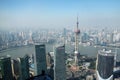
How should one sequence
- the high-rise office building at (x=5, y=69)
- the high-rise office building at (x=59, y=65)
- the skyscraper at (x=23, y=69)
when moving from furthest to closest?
the high-rise office building at (x=59, y=65)
the skyscraper at (x=23, y=69)
the high-rise office building at (x=5, y=69)

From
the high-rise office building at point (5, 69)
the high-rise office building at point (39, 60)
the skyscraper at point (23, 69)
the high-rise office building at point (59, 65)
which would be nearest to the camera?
the high-rise office building at point (5, 69)

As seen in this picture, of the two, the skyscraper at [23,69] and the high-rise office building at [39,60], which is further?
the high-rise office building at [39,60]

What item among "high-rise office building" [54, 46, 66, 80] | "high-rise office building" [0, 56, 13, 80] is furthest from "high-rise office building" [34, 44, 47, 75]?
"high-rise office building" [0, 56, 13, 80]

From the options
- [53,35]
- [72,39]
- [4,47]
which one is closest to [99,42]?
[72,39]

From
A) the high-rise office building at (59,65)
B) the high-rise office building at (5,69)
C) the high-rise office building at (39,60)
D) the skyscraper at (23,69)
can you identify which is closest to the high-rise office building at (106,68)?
the high-rise office building at (59,65)

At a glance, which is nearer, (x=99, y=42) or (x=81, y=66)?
(x=81, y=66)

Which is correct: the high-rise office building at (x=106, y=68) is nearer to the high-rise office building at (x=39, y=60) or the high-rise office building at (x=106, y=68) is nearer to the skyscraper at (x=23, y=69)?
the high-rise office building at (x=39, y=60)

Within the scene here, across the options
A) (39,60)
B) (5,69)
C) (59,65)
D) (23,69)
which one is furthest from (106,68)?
(5,69)

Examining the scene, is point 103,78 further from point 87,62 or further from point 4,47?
point 4,47

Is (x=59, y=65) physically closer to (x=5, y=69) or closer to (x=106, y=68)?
(x=106, y=68)
